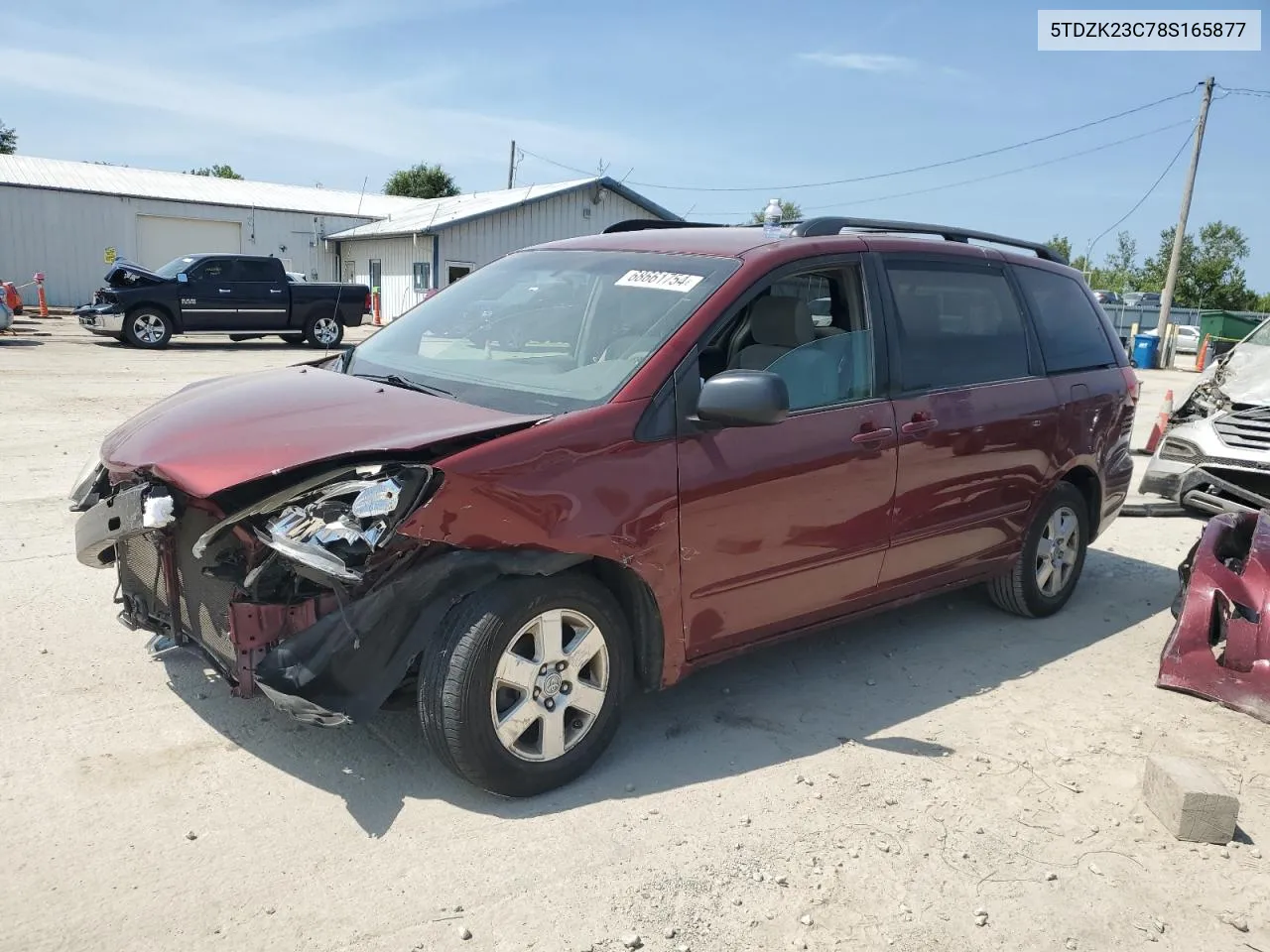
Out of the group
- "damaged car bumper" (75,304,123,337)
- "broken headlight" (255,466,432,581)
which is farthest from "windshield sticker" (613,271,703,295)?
"damaged car bumper" (75,304,123,337)

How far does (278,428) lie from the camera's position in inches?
128

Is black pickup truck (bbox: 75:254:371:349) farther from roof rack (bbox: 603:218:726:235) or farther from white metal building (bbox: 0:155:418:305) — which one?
roof rack (bbox: 603:218:726:235)

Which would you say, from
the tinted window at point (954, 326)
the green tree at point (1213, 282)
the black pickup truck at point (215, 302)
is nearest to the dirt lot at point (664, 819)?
the tinted window at point (954, 326)

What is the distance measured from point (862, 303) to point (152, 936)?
3415mm

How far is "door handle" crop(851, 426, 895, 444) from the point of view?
13.1 feet

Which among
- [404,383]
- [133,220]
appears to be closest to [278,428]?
[404,383]

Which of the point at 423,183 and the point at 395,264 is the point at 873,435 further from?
the point at 423,183

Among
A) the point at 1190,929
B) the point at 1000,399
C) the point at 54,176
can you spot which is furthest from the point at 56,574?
the point at 54,176

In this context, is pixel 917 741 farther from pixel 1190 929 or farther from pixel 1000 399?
pixel 1000 399

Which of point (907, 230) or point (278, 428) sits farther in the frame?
point (907, 230)

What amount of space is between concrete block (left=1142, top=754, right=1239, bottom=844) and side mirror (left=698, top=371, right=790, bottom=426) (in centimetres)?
182

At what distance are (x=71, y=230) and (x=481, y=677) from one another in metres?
32.6

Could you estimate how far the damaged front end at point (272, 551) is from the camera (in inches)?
114

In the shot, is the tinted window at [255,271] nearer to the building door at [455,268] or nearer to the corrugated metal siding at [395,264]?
the corrugated metal siding at [395,264]
